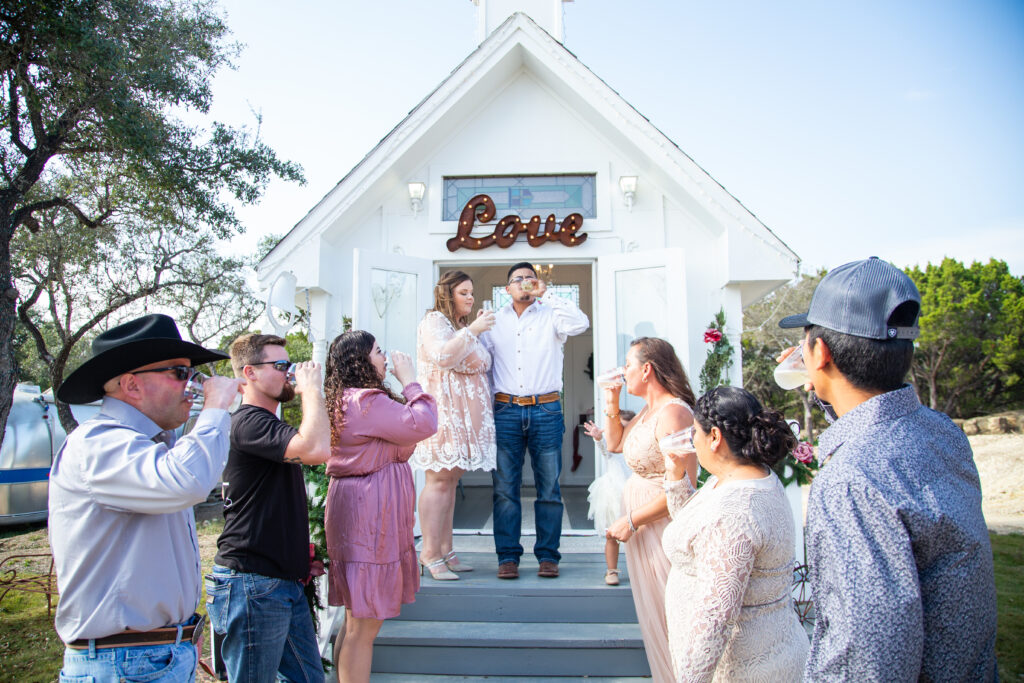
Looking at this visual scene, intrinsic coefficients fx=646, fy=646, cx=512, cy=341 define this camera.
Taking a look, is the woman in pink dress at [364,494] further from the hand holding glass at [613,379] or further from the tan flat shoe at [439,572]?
the tan flat shoe at [439,572]

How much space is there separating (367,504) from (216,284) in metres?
19.6

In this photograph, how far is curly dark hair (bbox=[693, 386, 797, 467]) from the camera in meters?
2.16

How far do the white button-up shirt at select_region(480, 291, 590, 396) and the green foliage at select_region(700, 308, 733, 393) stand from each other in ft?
5.90

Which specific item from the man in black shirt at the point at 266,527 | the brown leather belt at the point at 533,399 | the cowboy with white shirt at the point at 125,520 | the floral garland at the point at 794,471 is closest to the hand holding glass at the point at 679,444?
the man in black shirt at the point at 266,527

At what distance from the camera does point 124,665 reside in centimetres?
199

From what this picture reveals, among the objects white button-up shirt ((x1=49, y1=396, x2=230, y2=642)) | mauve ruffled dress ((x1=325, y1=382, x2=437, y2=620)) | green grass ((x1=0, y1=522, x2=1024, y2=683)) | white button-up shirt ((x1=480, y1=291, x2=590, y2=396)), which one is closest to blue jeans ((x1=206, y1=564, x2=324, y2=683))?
mauve ruffled dress ((x1=325, y1=382, x2=437, y2=620))

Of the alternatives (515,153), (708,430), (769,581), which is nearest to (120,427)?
(708,430)

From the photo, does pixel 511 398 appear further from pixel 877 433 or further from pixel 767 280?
pixel 877 433

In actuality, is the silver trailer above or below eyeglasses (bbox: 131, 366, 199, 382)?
below

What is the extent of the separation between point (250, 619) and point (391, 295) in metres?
4.05

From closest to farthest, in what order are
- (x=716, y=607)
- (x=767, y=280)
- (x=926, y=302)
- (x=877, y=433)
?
1. (x=877, y=433)
2. (x=716, y=607)
3. (x=767, y=280)
4. (x=926, y=302)

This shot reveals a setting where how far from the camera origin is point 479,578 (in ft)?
15.9

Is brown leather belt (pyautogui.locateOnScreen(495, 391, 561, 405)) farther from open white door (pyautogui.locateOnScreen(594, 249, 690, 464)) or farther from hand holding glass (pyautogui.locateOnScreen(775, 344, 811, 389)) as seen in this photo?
hand holding glass (pyautogui.locateOnScreen(775, 344, 811, 389))

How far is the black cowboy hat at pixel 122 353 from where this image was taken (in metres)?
2.10
